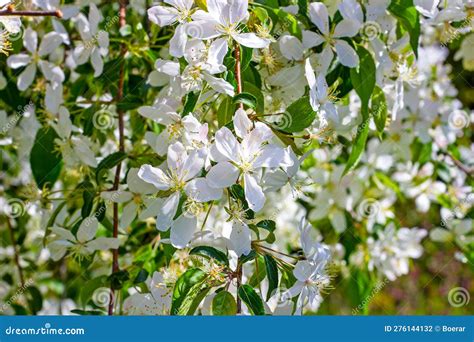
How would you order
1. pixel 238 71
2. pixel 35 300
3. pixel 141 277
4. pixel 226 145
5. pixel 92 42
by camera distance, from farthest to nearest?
pixel 35 300 → pixel 92 42 → pixel 141 277 → pixel 238 71 → pixel 226 145

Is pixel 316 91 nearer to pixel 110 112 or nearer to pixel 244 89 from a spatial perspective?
pixel 244 89

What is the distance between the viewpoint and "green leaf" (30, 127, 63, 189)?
1702 mm

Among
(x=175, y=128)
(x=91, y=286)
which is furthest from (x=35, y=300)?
(x=175, y=128)

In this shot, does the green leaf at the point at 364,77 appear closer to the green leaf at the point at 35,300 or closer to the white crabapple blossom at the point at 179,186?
the white crabapple blossom at the point at 179,186

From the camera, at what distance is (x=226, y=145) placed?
1.15m

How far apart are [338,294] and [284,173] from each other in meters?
3.00

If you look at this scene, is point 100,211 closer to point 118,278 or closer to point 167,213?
point 118,278

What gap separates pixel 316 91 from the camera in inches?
51.8

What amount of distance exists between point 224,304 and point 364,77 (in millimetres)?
532

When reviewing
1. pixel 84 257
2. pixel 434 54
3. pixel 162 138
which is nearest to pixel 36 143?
pixel 84 257

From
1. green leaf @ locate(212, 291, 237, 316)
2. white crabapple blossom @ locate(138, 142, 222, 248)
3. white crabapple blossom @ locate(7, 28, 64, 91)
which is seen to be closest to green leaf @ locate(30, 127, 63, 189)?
white crabapple blossom @ locate(7, 28, 64, 91)

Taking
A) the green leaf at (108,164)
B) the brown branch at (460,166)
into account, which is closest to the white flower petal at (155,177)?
the green leaf at (108,164)

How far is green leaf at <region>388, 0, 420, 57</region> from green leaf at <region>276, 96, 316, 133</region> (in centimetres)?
29

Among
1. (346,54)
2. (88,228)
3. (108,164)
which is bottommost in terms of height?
(88,228)
